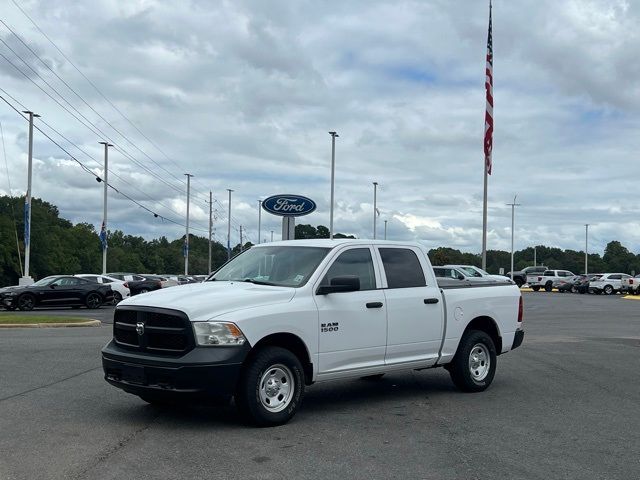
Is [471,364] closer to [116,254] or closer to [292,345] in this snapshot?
[292,345]

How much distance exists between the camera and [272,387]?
749 centimetres

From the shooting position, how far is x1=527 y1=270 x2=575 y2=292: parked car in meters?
64.8

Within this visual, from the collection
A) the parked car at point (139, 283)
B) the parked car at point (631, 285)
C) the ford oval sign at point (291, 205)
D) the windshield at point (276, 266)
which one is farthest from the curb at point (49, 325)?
the parked car at point (631, 285)

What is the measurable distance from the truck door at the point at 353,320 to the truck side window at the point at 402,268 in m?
0.22

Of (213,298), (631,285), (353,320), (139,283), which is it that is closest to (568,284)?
(631,285)

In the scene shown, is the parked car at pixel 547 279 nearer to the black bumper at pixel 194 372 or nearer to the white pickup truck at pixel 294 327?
the white pickup truck at pixel 294 327

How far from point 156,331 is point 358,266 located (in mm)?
2545

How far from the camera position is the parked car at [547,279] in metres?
64.8

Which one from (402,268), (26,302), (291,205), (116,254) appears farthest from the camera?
(116,254)

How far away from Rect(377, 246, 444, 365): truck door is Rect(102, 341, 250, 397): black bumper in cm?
219

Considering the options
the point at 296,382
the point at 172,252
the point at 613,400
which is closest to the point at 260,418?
the point at 296,382

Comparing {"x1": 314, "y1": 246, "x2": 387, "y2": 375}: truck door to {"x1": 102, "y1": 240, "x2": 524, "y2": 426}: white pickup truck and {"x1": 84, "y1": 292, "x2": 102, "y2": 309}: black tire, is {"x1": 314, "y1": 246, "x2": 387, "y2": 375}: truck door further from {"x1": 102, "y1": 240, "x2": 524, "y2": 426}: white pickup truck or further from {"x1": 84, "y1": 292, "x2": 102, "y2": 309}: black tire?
{"x1": 84, "y1": 292, "x2": 102, "y2": 309}: black tire

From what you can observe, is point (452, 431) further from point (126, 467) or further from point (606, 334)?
point (606, 334)

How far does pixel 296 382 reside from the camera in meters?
7.62
